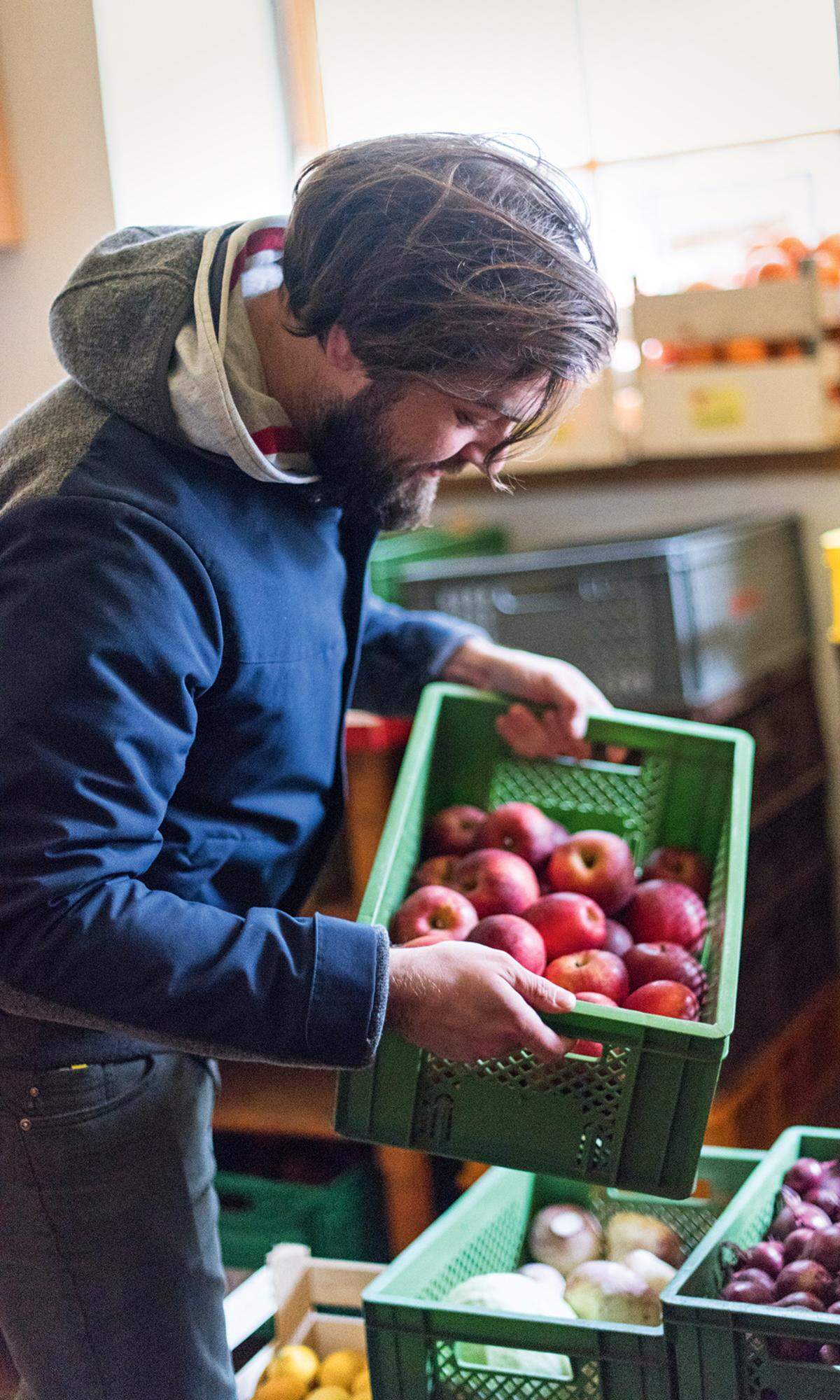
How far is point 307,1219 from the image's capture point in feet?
6.54

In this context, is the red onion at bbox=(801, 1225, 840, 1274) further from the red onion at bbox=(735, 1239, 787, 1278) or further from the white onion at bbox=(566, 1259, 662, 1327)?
the white onion at bbox=(566, 1259, 662, 1327)

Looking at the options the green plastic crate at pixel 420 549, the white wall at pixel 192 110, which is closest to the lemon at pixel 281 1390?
the green plastic crate at pixel 420 549

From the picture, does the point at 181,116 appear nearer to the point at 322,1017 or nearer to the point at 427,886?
the point at 427,886

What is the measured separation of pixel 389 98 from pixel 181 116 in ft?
2.00

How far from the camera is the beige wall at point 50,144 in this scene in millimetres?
2023

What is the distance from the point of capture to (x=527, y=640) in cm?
230

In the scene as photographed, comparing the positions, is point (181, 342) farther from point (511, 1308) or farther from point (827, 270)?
point (827, 270)

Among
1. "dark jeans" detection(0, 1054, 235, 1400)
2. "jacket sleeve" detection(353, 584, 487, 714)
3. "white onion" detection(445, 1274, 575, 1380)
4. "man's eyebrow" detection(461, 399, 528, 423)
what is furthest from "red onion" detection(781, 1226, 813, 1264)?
"man's eyebrow" detection(461, 399, 528, 423)

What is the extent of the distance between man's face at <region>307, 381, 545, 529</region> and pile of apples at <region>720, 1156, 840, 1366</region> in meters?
0.77

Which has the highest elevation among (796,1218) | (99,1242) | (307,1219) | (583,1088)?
(583,1088)

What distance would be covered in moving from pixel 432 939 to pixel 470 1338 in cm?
38

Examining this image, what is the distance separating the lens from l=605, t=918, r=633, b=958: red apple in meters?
1.33

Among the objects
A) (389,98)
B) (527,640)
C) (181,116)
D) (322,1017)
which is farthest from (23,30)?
(322,1017)

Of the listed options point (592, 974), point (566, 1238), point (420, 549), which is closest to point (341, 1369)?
point (566, 1238)
